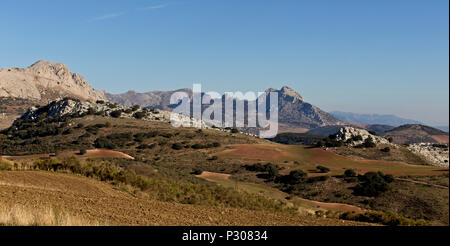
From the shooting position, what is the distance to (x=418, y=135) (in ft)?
533

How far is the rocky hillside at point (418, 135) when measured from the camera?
14938cm

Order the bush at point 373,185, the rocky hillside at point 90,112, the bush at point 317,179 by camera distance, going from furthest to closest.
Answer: the rocky hillside at point 90,112 → the bush at point 317,179 → the bush at point 373,185

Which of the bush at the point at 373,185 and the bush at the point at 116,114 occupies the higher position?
the bush at the point at 116,114

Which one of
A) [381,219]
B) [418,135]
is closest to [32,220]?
[381,219]

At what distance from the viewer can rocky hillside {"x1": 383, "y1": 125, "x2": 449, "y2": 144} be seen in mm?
149375

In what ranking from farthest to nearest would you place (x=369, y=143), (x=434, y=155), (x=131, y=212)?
(x=434, y=155), (x=369, y=143), (x=131, y=212)

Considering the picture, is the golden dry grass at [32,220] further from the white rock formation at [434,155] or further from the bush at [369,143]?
the white rock formation at [434,155]

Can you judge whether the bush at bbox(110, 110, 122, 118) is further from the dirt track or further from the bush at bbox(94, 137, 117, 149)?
the dirt track

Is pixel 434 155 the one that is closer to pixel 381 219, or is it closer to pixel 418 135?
pixel 381 219

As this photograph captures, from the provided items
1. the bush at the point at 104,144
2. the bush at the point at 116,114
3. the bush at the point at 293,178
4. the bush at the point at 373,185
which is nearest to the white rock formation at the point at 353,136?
the bush at the point at 293,178

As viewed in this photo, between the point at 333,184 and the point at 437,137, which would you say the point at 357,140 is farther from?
the point at 437,137

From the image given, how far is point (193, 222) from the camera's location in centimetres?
1058
